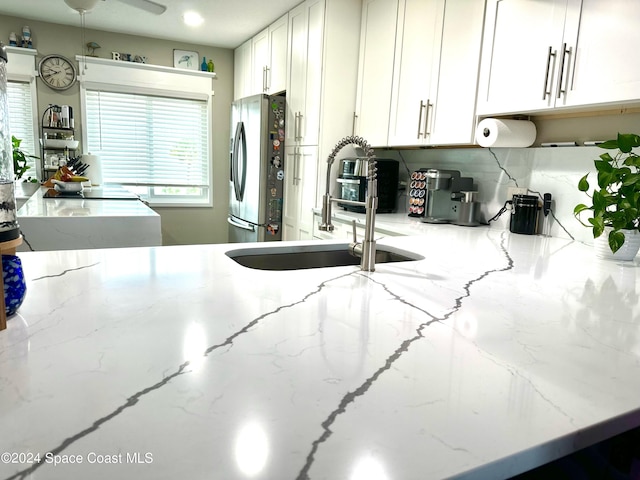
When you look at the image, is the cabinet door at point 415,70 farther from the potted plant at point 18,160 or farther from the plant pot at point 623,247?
the potted plant at point 18,160

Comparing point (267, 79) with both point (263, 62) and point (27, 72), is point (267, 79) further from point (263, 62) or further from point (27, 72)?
point (27, 72)

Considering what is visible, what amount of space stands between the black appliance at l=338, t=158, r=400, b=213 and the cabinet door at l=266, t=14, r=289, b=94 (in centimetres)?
118

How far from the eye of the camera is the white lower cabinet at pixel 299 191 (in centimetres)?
347

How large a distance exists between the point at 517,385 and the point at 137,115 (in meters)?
4.92

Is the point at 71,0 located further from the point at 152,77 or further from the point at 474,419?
the point at 474,419

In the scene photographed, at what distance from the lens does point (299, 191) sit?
3.67 m

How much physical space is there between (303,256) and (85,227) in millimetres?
1123

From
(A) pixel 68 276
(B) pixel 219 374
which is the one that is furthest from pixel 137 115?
(B) pixel 219 374

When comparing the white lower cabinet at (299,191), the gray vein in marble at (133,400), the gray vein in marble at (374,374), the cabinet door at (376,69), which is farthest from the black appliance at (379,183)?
the gray vein in marble at (133,400)

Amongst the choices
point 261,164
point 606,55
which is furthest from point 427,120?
point 261,164

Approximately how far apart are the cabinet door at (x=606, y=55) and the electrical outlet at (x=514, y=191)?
0.61 m

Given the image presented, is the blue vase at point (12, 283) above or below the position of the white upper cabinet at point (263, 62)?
below

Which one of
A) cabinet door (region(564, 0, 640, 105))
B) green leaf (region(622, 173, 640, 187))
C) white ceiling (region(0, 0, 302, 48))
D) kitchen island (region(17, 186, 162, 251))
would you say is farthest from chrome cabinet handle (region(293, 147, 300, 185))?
green leaf (region(622, 173, 640, 187))

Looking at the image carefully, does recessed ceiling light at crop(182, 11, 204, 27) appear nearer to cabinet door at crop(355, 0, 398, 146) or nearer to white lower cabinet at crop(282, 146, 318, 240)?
white lower cabinet at crop(282, 146, 318, 240)
